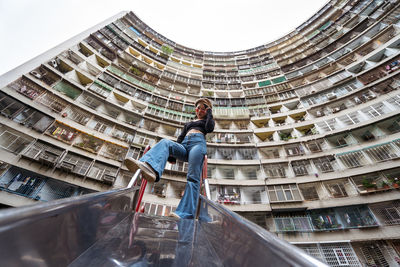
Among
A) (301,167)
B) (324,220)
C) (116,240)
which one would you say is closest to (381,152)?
(301,167)

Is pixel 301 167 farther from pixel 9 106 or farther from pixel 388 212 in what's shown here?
pixel 9 106

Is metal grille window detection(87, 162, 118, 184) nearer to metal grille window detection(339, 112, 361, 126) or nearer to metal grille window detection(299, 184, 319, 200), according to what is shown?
metal grille window detection(299, 184, 319, 200)

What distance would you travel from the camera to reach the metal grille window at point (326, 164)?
1277 centimetres

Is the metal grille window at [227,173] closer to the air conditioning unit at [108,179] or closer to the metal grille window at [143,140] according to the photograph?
the metal grille window at [143,140]

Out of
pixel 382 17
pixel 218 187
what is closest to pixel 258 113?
pixel 218 187

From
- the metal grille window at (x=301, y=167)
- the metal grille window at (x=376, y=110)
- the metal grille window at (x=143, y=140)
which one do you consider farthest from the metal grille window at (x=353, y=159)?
the metal grille window at (x=143, y=140)

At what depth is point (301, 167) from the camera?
45.2ft

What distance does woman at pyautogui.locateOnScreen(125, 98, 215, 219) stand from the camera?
7.36 ft

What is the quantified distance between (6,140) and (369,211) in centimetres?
2341

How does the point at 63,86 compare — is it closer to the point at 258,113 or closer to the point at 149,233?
the point at 149,233

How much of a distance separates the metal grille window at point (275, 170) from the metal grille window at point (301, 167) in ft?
2.56

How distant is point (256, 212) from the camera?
480 inches

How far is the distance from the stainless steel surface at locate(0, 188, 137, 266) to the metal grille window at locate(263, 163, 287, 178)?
15226 mm

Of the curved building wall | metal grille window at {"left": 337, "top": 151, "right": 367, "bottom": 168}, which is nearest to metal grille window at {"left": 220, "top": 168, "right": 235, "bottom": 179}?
the curved building wall
